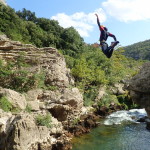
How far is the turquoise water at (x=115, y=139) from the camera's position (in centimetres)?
2019

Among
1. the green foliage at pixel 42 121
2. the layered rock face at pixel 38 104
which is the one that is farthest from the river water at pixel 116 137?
the green foliage at pixel 42 121

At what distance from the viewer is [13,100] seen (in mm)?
17984

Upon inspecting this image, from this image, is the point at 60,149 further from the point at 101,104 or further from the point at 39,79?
the point at 101,104

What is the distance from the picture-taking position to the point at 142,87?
10758 millimetres

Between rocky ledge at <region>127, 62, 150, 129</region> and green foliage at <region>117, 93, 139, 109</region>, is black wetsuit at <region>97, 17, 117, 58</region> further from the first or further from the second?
green foliage at <region>117, 93, 139, 109</region>

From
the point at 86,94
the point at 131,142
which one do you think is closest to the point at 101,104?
the point at 86,94

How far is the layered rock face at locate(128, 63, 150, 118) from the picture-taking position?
34.9 ft

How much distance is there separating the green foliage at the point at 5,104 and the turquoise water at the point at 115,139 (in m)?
6.59

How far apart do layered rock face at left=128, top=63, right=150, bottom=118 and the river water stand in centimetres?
997

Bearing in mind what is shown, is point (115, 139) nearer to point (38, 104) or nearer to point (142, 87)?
point (38, 104)

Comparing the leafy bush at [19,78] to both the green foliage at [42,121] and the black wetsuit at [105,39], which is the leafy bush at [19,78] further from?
the black wetsuit at [105,39]

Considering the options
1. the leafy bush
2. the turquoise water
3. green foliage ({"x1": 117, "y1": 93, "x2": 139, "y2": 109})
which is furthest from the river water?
green foliage ({"x1": 117, "y1": 93, "x2": 139, "y2": 109})

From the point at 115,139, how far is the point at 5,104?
11.5 metres

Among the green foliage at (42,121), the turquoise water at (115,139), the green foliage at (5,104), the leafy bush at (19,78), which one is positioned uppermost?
the leafy bush at (19,78)
